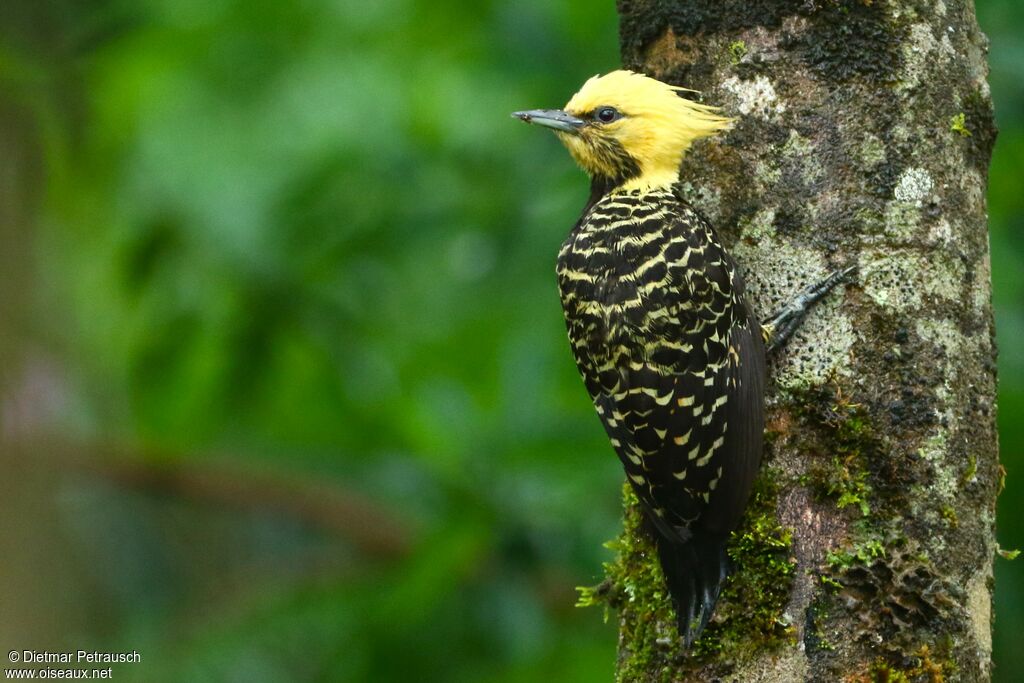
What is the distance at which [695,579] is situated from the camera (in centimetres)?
373

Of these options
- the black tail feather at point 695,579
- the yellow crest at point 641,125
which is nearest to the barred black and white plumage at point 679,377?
the black tail feather at point 695,579

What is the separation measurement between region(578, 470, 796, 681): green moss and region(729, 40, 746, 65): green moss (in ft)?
4.51

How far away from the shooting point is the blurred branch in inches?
265

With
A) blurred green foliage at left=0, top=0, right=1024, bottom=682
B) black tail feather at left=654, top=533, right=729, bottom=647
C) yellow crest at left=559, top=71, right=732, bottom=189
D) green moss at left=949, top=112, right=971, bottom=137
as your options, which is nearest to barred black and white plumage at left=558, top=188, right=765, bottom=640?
black tail feather at left=654, top=533, right=729, bottom=647

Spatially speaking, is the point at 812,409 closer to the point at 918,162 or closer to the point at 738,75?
the point at 918,162

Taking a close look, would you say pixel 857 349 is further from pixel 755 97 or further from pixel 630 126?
pixel 630 126

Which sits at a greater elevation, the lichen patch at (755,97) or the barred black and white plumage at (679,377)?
the lichen patch at (755,97)

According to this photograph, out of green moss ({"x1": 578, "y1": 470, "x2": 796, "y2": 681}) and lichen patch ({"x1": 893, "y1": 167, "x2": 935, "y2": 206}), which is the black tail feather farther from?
lichen patch ({"x1": 893, "y1": 167, "x2": 935, "y2": 206})

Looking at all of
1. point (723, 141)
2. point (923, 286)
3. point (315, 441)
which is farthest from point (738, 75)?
point (315, 441)

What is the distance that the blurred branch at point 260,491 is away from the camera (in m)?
6.72

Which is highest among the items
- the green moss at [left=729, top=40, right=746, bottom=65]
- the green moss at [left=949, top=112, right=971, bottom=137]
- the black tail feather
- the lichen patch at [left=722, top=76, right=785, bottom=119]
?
the green moss at [left=729, top=40, right=746, bottom=65]

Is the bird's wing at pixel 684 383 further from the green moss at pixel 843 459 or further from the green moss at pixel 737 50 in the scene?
the green moss at pixel 737 50

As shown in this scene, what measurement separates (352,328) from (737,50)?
135 inches

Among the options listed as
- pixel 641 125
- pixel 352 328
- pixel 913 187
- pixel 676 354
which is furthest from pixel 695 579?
pixel 352 328
